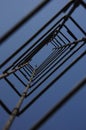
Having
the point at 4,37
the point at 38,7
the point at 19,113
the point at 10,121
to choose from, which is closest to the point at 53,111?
the point at 4,37

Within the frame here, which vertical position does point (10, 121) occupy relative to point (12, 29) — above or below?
below

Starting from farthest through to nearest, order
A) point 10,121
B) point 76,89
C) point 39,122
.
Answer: point 10,121, point 76,89, point 39,122

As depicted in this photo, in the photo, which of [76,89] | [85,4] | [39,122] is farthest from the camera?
[85,4]

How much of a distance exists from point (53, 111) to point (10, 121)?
3.93 feet

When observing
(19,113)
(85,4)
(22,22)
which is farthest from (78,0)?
(22,22)

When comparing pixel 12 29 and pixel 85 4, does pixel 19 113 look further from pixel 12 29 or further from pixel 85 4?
pixel 12 29

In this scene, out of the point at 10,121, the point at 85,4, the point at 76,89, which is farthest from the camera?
the point at 85,4

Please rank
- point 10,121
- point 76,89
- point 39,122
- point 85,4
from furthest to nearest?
point 85,4, point 10,121, point 76,89, point 39,122

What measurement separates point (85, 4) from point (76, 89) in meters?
1.74

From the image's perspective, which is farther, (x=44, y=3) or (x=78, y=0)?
(x=78, y=0)

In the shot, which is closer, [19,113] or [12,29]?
[12,29]

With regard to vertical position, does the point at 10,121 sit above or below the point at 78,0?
below

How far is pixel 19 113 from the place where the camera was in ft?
11.8

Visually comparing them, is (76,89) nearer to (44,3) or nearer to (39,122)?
(39,122)
